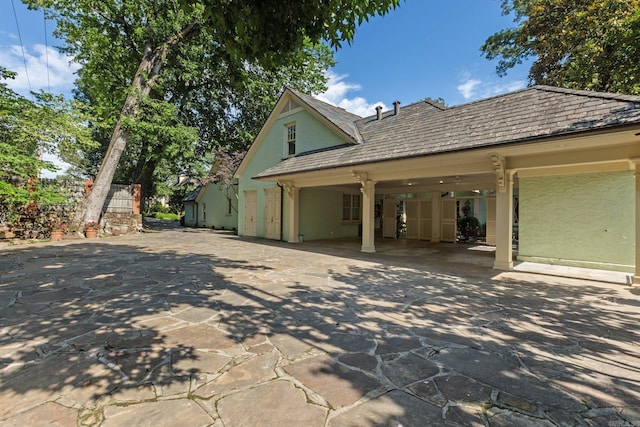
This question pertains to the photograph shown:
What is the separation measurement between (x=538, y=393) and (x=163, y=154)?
18170mm

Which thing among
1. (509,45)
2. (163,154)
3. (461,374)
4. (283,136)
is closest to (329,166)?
(283,136)

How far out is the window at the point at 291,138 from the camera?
13.9 m

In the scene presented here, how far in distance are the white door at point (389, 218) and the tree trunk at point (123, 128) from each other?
13.9 meters

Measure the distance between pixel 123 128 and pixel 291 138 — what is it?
8403 mm

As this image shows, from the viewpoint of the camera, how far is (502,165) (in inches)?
272

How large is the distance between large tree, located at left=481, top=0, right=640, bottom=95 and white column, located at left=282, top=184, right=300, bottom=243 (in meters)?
13.9

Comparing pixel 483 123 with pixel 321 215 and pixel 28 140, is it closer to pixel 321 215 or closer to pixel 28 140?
pixel 321 215

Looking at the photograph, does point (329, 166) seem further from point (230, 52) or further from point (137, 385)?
point (137, 385)

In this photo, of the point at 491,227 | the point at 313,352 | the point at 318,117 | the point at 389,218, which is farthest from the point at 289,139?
the point at 313,352

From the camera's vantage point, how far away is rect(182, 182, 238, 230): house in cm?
2041

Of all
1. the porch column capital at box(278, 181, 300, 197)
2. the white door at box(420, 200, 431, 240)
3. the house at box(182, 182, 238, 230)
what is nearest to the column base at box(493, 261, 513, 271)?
the white door at box(420, 200, 431, 240)

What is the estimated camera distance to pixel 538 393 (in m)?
2.33

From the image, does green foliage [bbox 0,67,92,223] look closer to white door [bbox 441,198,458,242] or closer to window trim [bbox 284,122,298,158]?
window trim [bbox 284,122,298,158]

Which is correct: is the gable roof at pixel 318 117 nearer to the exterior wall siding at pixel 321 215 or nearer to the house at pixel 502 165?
the house at pixel 502 165
